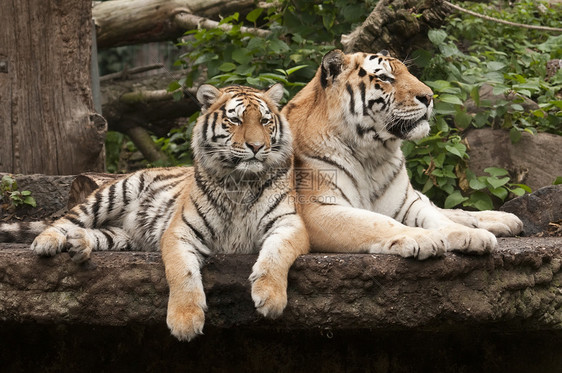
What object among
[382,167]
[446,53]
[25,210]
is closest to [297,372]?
[382,167]

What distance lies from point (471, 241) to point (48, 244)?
74.1 inches

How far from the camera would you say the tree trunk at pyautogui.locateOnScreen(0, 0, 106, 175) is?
210 inches

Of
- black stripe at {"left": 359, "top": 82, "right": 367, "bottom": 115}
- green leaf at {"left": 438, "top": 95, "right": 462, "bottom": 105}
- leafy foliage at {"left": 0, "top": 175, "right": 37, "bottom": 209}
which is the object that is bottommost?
leafy foliage at {"left": 0, "top": 175, "right": 37, "bottom": 209}

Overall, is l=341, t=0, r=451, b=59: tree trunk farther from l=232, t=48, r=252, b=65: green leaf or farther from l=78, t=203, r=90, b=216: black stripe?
l=78, t=203, r=90, b=216: black stripe

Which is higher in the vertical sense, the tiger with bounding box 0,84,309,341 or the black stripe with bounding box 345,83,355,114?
the black stripe with bounding box 345,83,355,114

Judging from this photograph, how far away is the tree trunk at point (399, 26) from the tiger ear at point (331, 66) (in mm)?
1449

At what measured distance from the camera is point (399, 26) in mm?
5137

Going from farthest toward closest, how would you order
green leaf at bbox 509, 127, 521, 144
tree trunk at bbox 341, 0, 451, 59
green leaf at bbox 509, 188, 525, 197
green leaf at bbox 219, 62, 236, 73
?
1. green leaf at bbox 219, 62, 236, 73
2. green leaf at bbox 509, 127, 521, 144
3. tree trunk at bbox 341, 0, 451, 59
4. green leaf at bbox 509, 188, 525, 197

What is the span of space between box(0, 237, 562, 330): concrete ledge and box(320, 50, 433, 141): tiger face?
83cm

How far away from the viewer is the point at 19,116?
535cm

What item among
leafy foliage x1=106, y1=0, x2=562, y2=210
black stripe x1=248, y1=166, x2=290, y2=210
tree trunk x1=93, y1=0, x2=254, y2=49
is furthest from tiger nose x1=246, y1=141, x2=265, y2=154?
tree trunk x1=93, y1=0, x2=254, y2=49

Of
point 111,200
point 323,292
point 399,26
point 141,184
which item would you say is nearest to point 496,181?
point 399,26

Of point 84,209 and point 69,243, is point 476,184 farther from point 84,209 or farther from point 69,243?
point 69,243

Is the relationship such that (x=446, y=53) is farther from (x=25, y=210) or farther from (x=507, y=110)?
(x=25, y=210)
